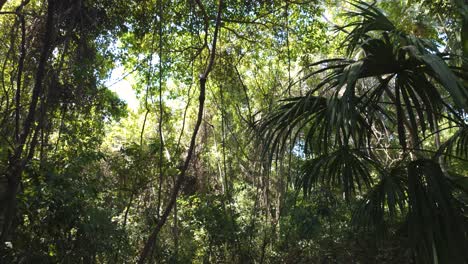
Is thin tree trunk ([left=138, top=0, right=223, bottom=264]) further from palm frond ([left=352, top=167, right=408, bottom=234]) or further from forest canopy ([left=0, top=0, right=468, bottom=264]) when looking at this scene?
palm frond ([left=352, top=167, right=408, bottom=234])

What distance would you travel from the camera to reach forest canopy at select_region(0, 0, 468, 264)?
7.51ft

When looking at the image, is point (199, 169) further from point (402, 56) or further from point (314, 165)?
point (402, 56)

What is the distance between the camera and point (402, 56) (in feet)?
7.25

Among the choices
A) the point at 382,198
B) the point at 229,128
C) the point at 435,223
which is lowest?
the point at 435,223

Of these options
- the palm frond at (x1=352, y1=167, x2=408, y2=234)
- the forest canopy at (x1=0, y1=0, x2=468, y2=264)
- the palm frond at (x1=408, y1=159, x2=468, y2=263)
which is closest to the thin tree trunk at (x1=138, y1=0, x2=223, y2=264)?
the forest canopy at (x1=0, y1=0, x2=468, y2=264)

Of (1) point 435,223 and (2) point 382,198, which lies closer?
(1) point 435,223

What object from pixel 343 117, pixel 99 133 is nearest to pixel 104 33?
pixel 99 133

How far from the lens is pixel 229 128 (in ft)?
15.8

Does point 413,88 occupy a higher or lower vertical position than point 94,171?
lower

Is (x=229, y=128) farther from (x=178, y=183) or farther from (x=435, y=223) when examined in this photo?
(x=435, y=223)

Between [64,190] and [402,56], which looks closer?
[402,56]

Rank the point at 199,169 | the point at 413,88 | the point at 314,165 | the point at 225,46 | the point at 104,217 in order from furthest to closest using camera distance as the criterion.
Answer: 1. the point at 199,169
2. the point at 225,46
3. the point at 104,217
4. the point at 314,165
5. the point at 413,88

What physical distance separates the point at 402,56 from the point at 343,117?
568 mm

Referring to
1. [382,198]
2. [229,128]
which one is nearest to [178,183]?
[382,198]
